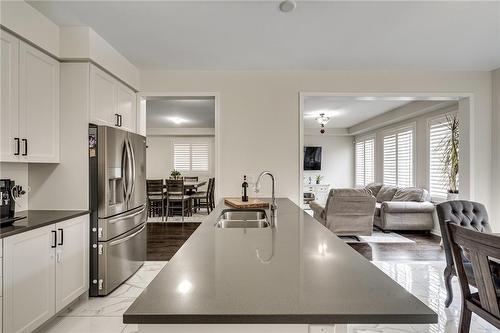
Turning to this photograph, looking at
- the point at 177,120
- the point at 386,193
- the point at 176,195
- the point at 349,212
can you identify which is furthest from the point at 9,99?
the point at 386,193

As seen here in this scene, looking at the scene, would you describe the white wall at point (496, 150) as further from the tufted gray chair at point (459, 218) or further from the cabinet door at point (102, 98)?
the cabinet door at point (102, 98)

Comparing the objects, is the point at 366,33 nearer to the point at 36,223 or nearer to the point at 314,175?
the point at 36,223

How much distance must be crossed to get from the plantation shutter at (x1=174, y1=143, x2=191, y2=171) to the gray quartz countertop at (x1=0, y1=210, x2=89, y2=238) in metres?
6.73

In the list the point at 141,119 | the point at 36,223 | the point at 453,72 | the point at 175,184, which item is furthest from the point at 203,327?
the point at 175,184

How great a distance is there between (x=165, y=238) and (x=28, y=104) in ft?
10.8

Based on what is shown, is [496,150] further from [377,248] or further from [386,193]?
[386,193]

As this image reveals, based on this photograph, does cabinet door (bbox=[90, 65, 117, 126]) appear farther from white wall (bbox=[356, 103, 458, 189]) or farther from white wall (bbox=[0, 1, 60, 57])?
white wall (bbox=[356, 103, 458, 189])

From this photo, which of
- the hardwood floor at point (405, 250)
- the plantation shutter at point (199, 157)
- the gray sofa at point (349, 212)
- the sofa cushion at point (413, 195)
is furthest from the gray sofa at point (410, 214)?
the plantation shutter at point (199, 157)

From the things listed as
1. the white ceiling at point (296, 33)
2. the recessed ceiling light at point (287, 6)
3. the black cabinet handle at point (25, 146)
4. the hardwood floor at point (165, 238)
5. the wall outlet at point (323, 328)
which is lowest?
the hardwood floor at point (165, 238)

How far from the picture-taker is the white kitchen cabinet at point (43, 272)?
1.77 meters

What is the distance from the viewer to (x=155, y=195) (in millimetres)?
6906

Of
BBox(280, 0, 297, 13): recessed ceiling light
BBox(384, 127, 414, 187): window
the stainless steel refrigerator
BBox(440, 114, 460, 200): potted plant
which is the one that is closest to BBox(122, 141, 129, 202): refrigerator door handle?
the stainless steel refrigerator

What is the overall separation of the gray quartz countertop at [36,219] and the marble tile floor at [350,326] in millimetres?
855

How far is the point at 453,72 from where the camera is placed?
355cm
